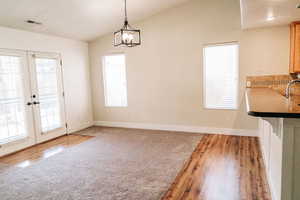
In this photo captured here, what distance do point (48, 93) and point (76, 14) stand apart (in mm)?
1920

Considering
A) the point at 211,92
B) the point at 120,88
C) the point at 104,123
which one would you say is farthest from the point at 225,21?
the point at 104,123

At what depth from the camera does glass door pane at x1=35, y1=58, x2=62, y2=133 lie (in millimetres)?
4680

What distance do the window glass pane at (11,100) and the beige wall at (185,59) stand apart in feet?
7.41

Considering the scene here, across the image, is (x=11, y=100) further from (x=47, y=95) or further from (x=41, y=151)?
(x=41, y=151)

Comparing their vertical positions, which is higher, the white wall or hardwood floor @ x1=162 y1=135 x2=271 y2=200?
the white wall

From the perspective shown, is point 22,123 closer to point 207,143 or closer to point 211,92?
point 207,143

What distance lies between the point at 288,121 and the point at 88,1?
3670mm

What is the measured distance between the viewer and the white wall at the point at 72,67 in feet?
14.4

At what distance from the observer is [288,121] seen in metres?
1.58

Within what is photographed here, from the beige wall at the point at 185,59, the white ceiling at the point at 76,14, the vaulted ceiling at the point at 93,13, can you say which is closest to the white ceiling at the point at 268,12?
the vaulted ceiling at the point at 93,13

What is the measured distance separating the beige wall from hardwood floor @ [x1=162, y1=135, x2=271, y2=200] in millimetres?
1150

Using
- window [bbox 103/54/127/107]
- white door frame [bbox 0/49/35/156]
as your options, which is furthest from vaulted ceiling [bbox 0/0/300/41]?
window [bbox 103/54/127/107]

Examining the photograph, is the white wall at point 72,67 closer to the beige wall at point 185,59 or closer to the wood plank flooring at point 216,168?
the beige wall at point 185,59

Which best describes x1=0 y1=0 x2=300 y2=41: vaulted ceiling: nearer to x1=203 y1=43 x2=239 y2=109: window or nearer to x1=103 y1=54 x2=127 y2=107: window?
x1=203 y1=43 x2=239 y2=109: window
